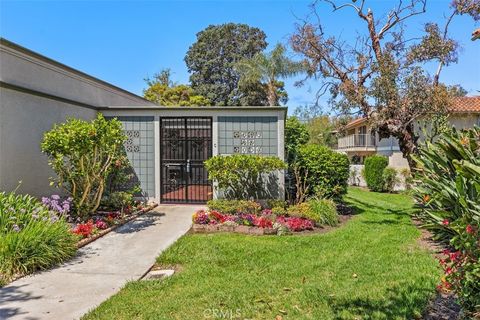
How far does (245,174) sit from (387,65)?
16.1 feet

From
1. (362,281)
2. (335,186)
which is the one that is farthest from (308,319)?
(335,186)

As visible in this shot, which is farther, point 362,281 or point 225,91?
point 225,91

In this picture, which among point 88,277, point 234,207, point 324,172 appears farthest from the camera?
point 324,172

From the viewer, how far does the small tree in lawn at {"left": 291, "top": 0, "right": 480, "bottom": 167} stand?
913 cm

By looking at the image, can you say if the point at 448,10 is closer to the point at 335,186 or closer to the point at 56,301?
the point at 335,186

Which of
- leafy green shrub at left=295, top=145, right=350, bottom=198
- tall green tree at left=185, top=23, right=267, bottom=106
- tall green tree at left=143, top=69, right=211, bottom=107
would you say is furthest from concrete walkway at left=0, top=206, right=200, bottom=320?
tall green tree at left=185, top=23, right=267, bottom=106

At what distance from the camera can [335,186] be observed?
386 inches

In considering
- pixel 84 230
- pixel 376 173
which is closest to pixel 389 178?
pixel 376 173

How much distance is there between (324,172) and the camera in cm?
979

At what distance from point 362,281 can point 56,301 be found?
12.8ft

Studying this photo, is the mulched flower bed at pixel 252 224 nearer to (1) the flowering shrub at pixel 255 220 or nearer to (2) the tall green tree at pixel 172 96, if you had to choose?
(1) the flowering shrub at pixel 255 220

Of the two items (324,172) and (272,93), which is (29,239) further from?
(272,93)

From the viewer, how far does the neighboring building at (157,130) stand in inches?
328

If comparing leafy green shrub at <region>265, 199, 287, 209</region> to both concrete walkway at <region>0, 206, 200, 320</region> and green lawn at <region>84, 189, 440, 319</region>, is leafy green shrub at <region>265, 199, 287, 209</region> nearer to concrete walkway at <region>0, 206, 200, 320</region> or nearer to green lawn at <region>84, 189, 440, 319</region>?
green lawn at <region>84, 189, 440, 319</region>
